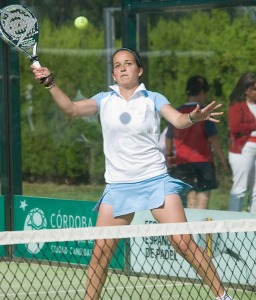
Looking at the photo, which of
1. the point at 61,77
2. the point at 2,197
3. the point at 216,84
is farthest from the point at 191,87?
the point at 2,197

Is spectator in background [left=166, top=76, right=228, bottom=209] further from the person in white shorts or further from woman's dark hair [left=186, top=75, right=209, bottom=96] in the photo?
the person in white shorts

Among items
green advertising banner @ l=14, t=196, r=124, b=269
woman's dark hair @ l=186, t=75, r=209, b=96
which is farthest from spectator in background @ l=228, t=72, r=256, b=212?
green advertising banner @ l=14, t=196, r=124, b=269

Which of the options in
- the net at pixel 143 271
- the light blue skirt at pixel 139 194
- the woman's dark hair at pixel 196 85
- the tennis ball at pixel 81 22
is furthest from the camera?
the tennis ball at pixel 81 22

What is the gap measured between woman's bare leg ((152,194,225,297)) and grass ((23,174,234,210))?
1.82m

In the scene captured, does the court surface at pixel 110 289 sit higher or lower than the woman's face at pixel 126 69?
lower

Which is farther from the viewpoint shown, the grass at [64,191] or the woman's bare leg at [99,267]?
the grass at [64,191]

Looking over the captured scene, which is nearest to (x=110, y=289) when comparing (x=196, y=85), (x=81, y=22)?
(x=196, y=85)

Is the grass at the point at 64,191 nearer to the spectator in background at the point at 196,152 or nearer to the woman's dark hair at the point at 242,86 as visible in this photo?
the spectator in background at the point at 196,152

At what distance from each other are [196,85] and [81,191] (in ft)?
4.25

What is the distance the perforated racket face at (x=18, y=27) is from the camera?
20.6 ft

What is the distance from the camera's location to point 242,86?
7820mm

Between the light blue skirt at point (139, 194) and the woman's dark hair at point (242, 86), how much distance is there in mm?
1800

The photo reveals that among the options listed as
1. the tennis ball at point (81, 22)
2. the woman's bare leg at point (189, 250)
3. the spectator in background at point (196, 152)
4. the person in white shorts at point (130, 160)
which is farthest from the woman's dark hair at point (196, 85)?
the woman's bare leg at point (189, 250)

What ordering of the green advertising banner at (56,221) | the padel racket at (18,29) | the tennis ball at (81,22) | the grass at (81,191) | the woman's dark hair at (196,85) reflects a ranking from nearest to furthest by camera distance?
the padel racket at (18,29) → the grass at (81,191) → the woman's dark hair at (196,85) → the green advertising banner at (56,221) → the tennis ball at (81,22)
